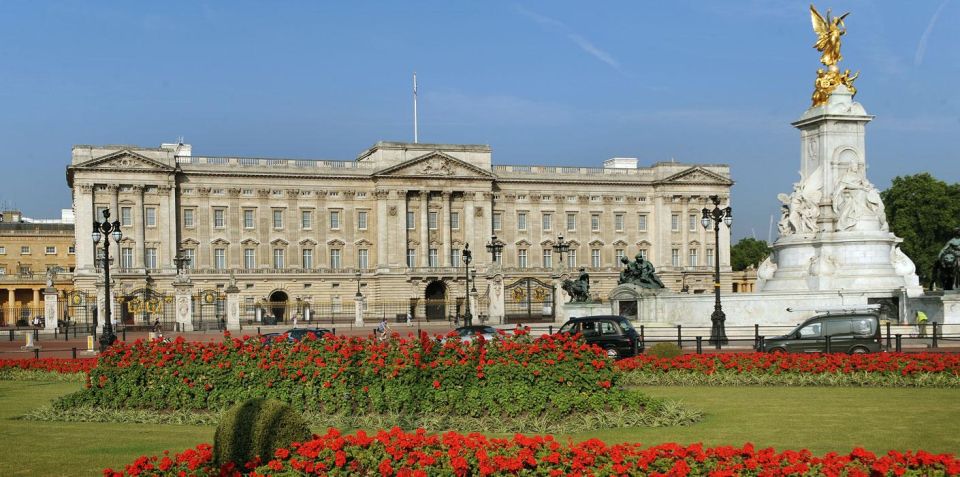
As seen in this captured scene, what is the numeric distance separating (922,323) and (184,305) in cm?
4248

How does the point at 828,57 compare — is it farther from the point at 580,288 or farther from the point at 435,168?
the point at 435,168

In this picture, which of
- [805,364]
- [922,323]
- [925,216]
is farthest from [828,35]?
[925,216]

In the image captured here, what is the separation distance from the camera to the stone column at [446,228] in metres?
93.6

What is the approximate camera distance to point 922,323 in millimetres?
33531

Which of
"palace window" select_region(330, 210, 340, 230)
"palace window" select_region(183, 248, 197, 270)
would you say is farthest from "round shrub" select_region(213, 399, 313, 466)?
"palace window" select_region(330, 210, 340, 230)

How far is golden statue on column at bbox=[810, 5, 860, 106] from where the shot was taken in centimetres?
3909

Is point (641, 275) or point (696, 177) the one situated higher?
point (696, 177)

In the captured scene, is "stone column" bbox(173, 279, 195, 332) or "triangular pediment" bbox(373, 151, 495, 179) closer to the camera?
"stone column" bbox(173, 279, 195, 332)

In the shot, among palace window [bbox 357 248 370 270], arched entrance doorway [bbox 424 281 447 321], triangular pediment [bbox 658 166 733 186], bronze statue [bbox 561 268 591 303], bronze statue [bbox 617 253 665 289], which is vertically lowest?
arched entrance doorway [bbox 424 281 447 321]

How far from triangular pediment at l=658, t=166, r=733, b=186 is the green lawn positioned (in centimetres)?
8021

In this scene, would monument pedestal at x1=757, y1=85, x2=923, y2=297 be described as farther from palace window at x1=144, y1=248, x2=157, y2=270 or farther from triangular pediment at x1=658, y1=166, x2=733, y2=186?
palace window at x1=144, y1=248, x2=157, y2=270

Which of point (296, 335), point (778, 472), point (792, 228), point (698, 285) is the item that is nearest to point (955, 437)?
point (778, 472)

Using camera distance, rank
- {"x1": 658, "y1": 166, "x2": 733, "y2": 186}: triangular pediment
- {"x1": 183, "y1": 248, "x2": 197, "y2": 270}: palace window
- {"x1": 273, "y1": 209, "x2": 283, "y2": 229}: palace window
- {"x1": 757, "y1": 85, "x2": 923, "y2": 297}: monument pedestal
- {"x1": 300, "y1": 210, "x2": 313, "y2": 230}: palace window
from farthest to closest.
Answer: {"x1": 658, "y1": 166, "x2": 733, "y2": 186}: triangular pediment
{"x1": 300, "y1": 210, "x2": 313, "y2": 230}: palace window
{"x1": 273, "y1": 209, "x2": 283, "y2": 229}: palace window
{"x1": 183, "y1": 248, "x2": 197, "y2": 270}: palace window
{"x1": 757, "y1": 85, "x2": 923, "y2": 297}: monument pedestal

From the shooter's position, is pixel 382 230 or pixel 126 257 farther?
pixel 382 230
